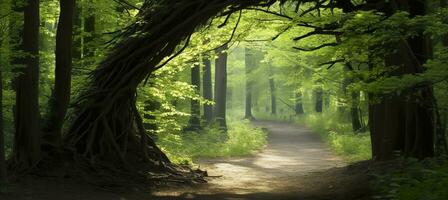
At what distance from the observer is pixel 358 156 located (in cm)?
1703

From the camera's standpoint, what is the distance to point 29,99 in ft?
28.8

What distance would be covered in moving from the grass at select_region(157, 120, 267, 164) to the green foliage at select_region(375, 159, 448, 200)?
345 inches

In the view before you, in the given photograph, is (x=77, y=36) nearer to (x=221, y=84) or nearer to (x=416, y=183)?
(x=416, y=183)

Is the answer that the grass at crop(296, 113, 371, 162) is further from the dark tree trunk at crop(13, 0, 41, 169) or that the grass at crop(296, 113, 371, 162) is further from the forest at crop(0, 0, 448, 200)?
the dark tree trunk at crop(13, 0, 41, 169)

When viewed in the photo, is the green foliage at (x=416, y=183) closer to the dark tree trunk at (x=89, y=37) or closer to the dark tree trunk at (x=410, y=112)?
the dark tree trunk at (x=410, y=112)

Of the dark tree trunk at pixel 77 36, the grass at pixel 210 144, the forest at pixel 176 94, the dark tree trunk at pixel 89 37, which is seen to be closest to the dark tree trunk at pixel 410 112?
the forest at pixel 176 94

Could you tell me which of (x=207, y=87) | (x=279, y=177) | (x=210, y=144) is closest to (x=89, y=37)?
(x=279, y=177)

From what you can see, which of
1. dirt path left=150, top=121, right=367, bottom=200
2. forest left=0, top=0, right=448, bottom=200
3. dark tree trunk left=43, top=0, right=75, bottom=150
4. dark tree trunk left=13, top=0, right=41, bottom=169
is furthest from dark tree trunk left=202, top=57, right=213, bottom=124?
dark tree trunk left=13, top=0, right=41, bottom=169

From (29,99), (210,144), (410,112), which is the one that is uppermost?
(29,99)

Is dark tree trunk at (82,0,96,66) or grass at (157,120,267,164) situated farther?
grass at (157,120,267,164)

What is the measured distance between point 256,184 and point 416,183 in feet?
18.2

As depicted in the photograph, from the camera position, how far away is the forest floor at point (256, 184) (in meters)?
8.34

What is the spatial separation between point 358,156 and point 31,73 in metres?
12.1

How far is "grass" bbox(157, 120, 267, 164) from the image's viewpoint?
17022 mm
